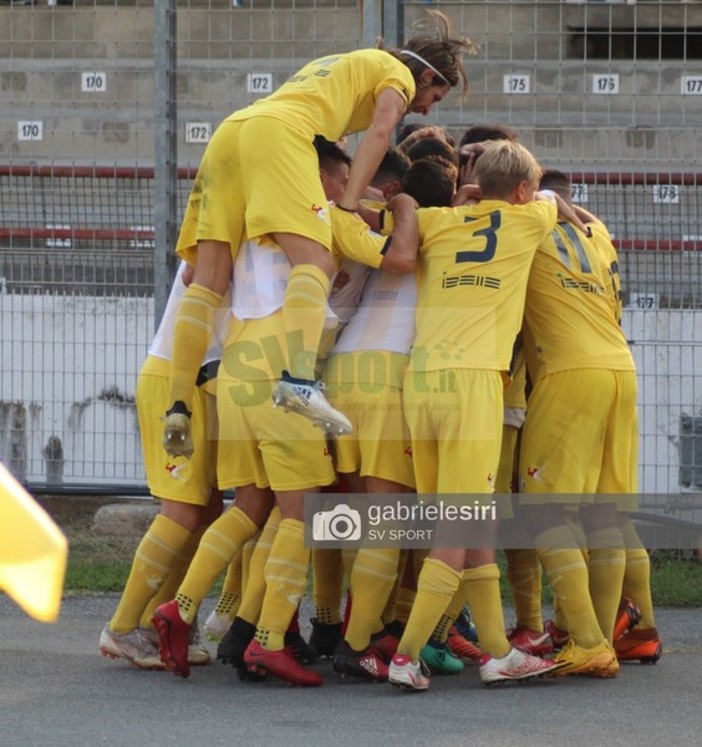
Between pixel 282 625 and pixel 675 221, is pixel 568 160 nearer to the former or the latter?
pixel 675 221

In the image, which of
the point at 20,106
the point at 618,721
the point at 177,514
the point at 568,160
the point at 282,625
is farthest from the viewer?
the point at 20,106

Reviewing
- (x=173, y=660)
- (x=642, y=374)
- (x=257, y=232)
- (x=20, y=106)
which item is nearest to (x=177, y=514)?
(x=173, y=660)

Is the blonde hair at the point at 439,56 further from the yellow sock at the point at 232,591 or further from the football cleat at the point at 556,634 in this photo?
the football cleat at the point at 556,634

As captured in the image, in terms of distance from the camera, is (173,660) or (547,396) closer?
(173,660)

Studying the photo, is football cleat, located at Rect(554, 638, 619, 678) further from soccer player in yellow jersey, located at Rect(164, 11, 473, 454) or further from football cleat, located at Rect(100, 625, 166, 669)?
football cleat, located at Rect(100, 625, 166, 669)

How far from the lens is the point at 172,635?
15.5 feet

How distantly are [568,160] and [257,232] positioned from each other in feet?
10.0

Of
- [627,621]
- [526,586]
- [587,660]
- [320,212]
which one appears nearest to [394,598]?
[526,586]

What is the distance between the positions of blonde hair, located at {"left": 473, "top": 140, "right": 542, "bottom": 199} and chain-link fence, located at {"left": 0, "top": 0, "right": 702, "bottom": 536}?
2.10 metres

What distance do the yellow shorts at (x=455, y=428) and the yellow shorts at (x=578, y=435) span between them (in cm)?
30

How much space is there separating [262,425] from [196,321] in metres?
0.44

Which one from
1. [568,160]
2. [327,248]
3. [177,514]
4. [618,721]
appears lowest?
[618,721]

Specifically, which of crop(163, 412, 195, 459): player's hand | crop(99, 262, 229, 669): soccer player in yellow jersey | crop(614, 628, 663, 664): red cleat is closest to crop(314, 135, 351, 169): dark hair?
crop(99, 262, 229, 669): soccer player in yellow jersey

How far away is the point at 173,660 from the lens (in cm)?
473
